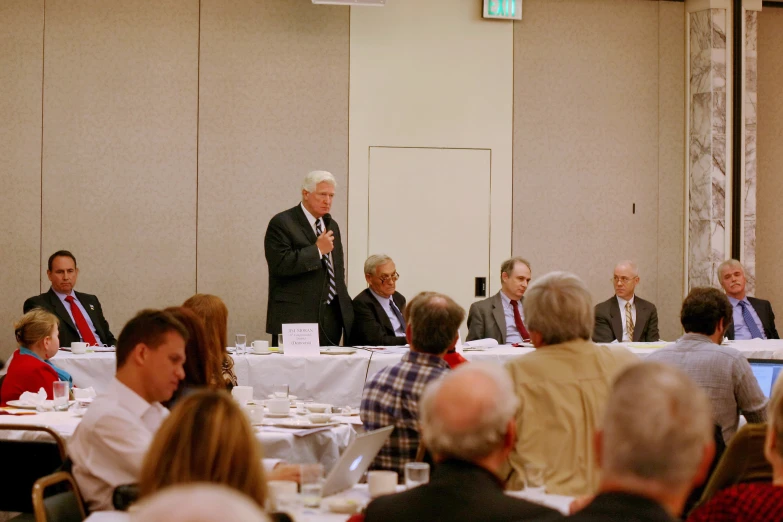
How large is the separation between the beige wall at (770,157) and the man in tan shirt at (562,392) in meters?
6.68

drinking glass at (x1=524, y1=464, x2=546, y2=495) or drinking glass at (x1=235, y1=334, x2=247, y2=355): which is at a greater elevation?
drinking glass at (x1=235, y1=334, x2=247, y2=355)

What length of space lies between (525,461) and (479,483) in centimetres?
106

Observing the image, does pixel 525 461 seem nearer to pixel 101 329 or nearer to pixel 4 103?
pixel 101 329

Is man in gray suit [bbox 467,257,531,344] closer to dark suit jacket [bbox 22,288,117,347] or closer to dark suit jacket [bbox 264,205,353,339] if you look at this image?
dark suit jacket [bbox 264,205,353,339]

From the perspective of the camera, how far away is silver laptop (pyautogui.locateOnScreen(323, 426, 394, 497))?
2616 millimetres

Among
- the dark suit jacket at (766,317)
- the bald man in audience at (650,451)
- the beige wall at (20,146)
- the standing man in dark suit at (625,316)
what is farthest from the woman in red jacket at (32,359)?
the dark suit jacket at (766,317)

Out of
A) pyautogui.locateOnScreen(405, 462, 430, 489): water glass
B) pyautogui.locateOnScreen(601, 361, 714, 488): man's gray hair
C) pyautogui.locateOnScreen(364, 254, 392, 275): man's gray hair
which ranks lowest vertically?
pyautogui.locateOnScreen(405, 462, 430, 489): water glass

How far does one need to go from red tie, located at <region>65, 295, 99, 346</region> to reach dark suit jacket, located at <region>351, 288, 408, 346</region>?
1.89 metres

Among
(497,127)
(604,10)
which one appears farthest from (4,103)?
(604,10)

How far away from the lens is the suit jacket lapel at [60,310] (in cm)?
689

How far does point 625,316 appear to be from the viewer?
7.70 meters

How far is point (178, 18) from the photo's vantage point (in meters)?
8.09

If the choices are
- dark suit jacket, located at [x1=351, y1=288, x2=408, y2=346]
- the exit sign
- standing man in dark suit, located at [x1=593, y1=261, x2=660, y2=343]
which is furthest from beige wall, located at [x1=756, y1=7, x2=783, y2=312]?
dark suit jacket, located at [x1=351, y1=288, x2=408, y2=346]

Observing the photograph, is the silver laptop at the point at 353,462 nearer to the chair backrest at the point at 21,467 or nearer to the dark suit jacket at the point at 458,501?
the dark suit jacket at the point at 458,501
